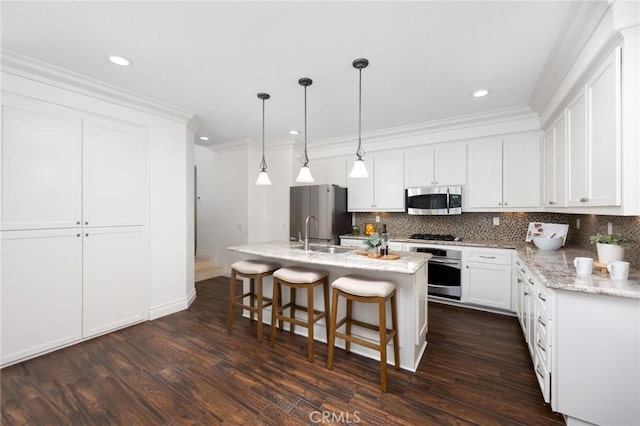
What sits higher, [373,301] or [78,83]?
[78,83]

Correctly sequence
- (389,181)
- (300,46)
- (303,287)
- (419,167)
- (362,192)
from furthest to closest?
(362,192) → (389,181) → (419,167) → (303,287) → (300,46)

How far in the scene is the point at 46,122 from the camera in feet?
8.02

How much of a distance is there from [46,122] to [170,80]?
116cm

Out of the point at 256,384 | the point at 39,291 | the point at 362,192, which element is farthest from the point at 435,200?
the point at 39,291

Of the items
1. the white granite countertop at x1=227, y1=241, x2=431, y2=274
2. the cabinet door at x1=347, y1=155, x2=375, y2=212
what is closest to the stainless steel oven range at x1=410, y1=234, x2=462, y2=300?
the cabinet door at x1=347, y1=155, x2=375, y2=212

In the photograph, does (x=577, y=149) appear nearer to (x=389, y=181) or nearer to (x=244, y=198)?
(x=389, y=181)

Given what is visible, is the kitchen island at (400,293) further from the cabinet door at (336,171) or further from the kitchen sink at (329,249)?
the cabinet door at (336,171)

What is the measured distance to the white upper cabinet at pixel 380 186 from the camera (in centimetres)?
430

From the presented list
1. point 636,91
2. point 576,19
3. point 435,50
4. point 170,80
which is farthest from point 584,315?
point 170,80

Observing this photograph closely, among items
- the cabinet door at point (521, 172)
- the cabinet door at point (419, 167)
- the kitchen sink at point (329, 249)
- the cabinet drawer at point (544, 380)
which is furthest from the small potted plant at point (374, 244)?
the cabinet door at point (521, 172)

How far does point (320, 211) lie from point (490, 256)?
2503mm

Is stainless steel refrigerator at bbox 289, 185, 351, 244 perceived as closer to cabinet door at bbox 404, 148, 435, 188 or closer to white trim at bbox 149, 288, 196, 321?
cabinet door at bbox 404, 148, 435, 188

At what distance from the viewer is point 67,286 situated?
259 cm

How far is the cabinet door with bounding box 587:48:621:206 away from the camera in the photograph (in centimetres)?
161
